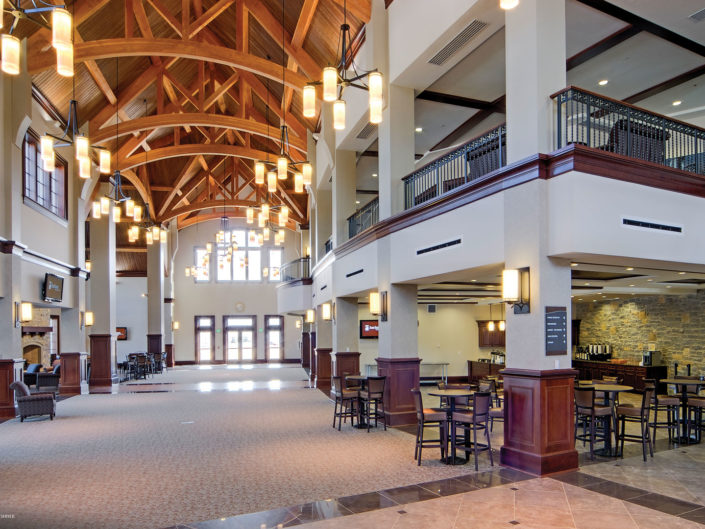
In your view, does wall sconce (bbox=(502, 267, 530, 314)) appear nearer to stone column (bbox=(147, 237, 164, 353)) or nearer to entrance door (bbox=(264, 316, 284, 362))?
stone column (bbox=(147, 237, 164, 353))

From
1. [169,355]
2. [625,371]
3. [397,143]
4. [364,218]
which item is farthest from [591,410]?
[169,355]

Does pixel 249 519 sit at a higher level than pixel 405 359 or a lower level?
lower

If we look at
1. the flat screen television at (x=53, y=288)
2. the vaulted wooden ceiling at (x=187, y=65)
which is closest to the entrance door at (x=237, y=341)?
the vaulted wooden ceiling at (x=187, y=65)

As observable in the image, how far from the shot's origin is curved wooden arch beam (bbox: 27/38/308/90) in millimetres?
10633

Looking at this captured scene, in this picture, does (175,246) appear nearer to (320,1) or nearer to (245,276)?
(245,276)

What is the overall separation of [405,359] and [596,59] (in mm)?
5873

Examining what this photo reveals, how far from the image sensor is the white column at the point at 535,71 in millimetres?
6309

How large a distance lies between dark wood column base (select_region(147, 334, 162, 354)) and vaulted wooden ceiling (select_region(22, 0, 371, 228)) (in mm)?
6657

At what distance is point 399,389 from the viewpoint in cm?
962

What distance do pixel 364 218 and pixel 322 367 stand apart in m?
6.29

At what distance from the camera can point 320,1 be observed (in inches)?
439

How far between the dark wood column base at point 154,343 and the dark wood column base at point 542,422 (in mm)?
20889

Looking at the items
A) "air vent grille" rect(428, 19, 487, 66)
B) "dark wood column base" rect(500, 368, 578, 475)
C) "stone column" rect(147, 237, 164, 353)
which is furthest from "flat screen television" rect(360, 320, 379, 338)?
"dark wood column base" rect(500, 368, 578, 475)

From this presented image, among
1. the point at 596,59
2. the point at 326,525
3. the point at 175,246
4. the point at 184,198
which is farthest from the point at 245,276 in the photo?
the point at 326,525
